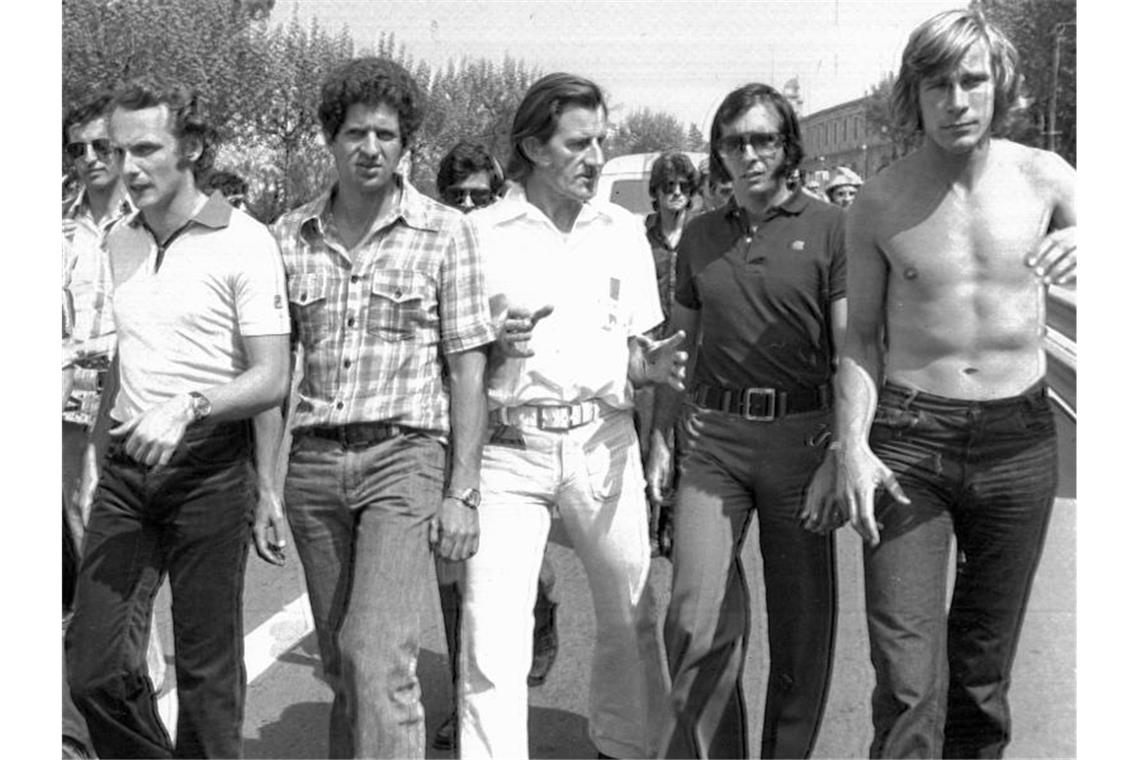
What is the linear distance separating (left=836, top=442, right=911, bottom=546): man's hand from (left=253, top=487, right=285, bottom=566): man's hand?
1387mm

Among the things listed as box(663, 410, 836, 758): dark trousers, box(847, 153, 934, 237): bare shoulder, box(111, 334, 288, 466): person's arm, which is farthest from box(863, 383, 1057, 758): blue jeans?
box(111, 334, 288, 466): person's arm

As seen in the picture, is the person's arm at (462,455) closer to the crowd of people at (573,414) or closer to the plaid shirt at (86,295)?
the crowd of people at (573,414)

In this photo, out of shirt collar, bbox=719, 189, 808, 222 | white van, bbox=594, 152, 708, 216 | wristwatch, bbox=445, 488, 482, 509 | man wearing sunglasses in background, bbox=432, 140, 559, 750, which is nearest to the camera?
wristwatch, bbox=445, 488, 482, 509

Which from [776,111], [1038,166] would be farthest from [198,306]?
[1038,166]

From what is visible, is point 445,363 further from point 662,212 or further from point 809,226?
point 662,212

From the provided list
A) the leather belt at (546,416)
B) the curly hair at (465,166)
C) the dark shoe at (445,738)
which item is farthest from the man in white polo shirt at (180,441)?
the curly hair at (465,166)

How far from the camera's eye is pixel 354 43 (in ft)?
14.8

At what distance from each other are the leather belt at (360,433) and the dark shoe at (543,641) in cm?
141

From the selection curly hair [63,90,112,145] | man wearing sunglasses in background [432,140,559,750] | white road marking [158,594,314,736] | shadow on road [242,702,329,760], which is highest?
curly hair [63,90,112,145]

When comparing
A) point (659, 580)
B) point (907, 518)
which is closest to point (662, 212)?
point (659, 580)

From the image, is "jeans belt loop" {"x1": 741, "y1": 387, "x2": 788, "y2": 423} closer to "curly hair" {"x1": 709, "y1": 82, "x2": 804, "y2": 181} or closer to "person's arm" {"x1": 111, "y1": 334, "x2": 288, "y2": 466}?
"curly hair" {"x1": 709, "y1": 82, "x2": 804, "y2": 181}

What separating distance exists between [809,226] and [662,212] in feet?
6.71

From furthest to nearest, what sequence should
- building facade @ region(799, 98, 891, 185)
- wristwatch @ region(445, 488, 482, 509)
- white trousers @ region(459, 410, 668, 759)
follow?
building facade @ region(799, 98, 891, 185), white trousers @ region(459, 410, 668, 759), wristwatch @ region(445, 488, 482, 509)

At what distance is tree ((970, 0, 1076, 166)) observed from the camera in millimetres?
3807
